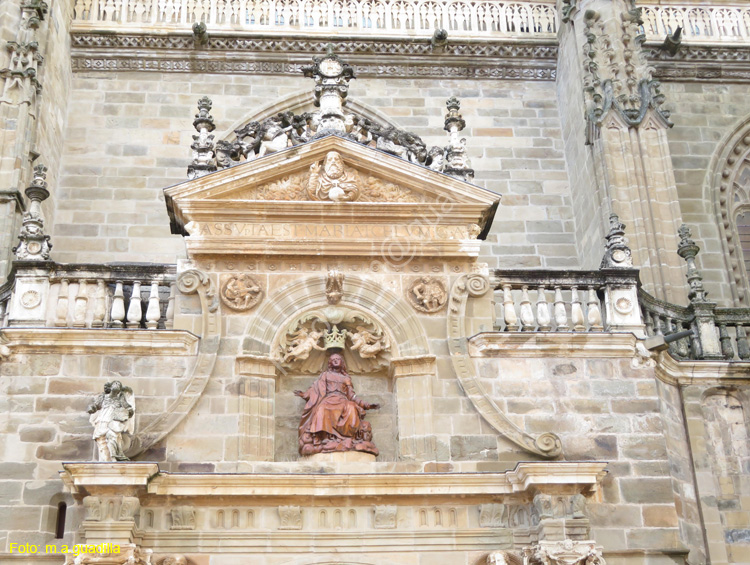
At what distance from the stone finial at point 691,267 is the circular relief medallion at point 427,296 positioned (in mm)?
4032

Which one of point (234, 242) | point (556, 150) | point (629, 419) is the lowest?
point (629, 419)

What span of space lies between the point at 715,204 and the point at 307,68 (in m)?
8.04

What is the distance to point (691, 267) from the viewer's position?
50.1 feet

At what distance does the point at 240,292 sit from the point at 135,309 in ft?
4.19

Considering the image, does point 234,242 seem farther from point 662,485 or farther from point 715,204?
point 715,204

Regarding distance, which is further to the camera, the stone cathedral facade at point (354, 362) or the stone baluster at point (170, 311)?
the stone baluster at point (170, 311)

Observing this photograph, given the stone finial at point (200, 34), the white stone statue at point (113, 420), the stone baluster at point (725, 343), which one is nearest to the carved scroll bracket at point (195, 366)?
the white stone statue at point (113, 420)

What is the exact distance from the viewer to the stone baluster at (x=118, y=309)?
1270 cm

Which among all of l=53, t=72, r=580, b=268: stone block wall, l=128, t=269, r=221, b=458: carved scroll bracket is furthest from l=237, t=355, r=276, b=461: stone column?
l=53, t=72, r=580, b=268: stone block wall

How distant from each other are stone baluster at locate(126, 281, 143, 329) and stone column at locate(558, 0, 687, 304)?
7.58m

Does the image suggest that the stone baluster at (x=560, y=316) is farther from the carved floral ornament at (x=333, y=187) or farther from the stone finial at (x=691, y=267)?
the stone finial at (x=691, y=267)

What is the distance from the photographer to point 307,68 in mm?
14773

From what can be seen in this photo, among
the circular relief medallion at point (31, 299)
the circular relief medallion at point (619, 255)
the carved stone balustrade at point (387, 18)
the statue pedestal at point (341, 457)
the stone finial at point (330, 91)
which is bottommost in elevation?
the statue pedestal at point (341, 457)

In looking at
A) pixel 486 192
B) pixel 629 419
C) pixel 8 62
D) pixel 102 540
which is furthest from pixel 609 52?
pixel 102 540
